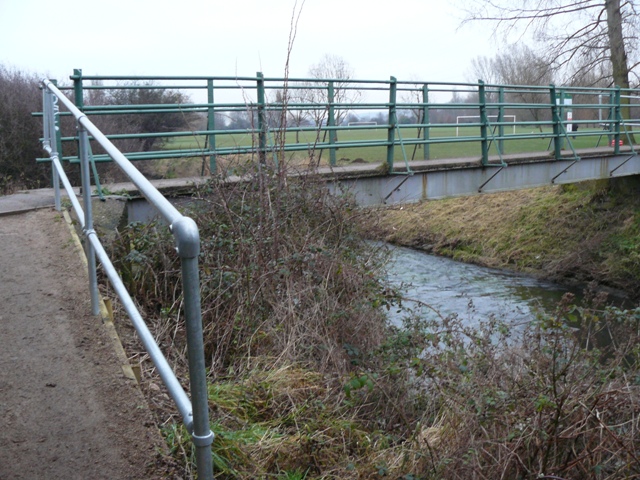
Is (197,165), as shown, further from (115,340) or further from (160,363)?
(160,363)

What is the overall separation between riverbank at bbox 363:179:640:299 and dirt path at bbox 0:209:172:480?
11.3 m

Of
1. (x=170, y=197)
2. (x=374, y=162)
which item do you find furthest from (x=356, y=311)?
(x=374, y=162)

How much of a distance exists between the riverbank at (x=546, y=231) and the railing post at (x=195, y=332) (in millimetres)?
13133

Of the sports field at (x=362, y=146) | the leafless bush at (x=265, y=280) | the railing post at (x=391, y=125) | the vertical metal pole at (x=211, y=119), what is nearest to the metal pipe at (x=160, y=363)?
the leafless bush at (x=265, y=280)

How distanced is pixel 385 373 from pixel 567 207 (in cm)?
1566

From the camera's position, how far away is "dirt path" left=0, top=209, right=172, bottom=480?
8.82 ft

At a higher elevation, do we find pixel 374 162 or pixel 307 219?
pixel 374 162

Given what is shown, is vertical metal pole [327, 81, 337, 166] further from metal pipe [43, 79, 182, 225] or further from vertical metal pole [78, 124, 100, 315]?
metal pipe [43, 79, 182, 225]

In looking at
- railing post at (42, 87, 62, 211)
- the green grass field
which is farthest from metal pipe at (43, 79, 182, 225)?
the green grass field

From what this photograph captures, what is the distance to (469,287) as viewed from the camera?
1521 centimetres

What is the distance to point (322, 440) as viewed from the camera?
3.86 meters

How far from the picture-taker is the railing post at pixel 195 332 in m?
1.76

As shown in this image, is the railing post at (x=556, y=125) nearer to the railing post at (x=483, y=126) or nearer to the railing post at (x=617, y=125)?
the railing post at (x=483, y=126)

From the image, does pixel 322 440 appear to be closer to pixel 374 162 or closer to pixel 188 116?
pixel 374 162
